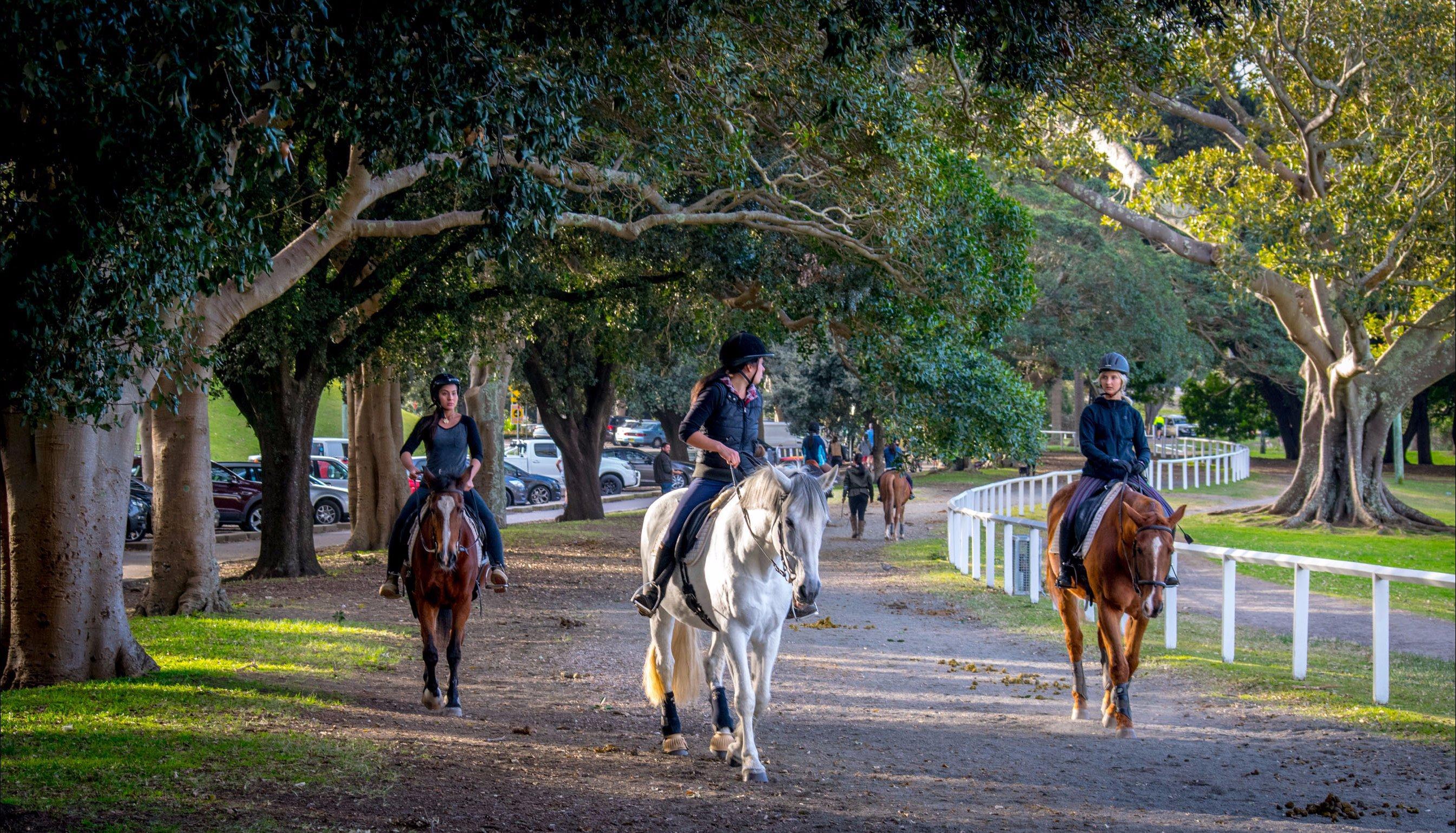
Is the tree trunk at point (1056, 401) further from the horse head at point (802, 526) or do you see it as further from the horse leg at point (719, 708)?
the horse head at point (802, 526)

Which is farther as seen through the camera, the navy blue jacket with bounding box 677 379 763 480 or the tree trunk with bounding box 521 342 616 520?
the tree trunk with bounding box 521 342 616 520

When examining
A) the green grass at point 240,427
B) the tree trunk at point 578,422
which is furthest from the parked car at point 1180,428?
the tree trunk at point 578,422

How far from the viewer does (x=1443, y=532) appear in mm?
27938

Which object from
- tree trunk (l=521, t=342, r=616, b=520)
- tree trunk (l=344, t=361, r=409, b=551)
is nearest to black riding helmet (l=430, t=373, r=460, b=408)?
tree trunk (l=344, t=361, r=409, b=551)

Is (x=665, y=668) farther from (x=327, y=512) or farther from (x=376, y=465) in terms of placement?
(x=327, y=512)

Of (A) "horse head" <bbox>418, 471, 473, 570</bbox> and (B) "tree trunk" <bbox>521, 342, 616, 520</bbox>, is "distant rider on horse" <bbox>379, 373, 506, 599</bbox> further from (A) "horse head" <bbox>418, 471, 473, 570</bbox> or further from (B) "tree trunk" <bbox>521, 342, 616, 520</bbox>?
(B) "tree trunk" <bbox>521, 342, 616, 520</bbox>

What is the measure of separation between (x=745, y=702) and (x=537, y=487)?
124 ft

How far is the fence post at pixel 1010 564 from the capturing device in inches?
690

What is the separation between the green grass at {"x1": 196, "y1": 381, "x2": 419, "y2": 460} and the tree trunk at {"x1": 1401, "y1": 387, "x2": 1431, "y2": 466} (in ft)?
146

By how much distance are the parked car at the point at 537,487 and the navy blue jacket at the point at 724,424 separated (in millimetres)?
35481

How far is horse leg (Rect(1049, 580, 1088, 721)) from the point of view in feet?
30.5

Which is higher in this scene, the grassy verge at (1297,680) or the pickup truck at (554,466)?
the pickup truck at (554,466)

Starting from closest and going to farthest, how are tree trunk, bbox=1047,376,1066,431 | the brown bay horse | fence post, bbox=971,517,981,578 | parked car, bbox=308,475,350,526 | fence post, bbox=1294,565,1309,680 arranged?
1. fence post, bbox=1294,565,1309,680
2. fence post, bbox=971,517,981,578
3. the brown bay horse
4. parked car, bbox=308,475,350,526
5. tree trunk, bbox=1047,376,1066,431

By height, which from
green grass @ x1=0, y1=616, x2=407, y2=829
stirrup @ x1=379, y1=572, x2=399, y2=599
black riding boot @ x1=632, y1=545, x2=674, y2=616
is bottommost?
green grass @ x1=0, y1=616, x2=407, y2=829
